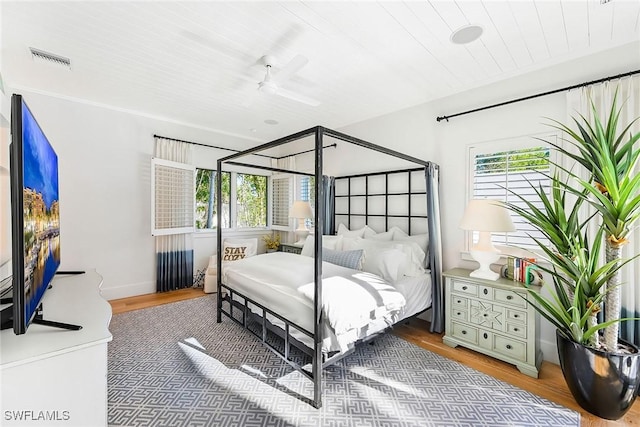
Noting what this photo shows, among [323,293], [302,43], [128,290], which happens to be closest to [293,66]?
[302,43]

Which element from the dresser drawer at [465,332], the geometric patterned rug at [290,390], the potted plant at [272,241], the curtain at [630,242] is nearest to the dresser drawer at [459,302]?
the dresser drawer at [465,332]

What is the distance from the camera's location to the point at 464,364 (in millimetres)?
2412

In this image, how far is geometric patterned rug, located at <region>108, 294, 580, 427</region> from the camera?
1771 mm

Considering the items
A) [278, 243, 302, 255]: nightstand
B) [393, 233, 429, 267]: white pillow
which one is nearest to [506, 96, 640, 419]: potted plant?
[393, 233, 429, 267]: white pillow

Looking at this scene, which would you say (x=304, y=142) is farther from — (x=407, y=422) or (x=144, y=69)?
(x=407, y=422)

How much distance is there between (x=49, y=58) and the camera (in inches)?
99.5

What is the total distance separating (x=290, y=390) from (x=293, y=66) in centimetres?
250

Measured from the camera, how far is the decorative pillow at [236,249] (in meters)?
4.50

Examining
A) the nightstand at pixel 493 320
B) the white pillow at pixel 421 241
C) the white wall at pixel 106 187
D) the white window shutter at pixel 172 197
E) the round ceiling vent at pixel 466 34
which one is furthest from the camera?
the white window shutter at pixel 172 197

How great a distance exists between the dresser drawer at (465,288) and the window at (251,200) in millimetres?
3936

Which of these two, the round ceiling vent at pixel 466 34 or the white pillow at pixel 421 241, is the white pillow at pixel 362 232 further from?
the round ceiling vent at pixel 466 34

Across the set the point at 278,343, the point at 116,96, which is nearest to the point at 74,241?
the point at 116,96

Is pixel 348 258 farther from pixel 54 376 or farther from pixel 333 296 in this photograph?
pixel 54 376

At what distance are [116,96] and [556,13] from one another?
4468 millimetres
